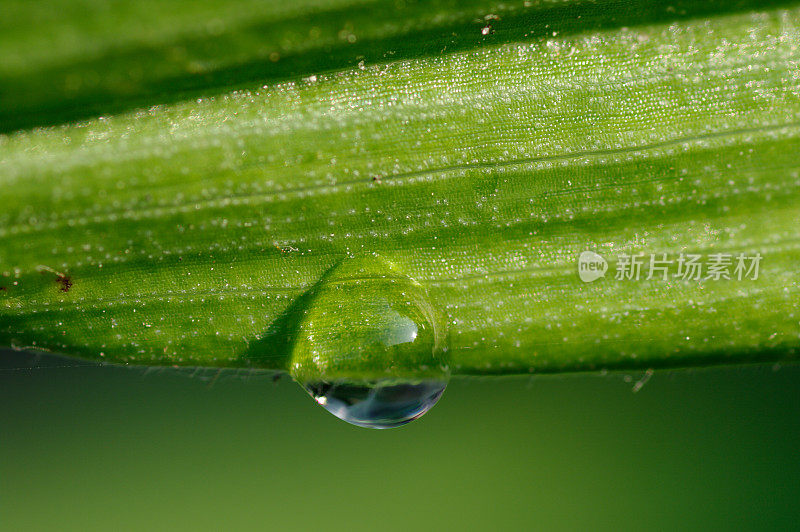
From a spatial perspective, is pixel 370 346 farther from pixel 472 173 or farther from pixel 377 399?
pixel 472 173

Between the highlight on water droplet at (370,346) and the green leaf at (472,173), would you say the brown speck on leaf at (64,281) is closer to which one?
the green leaf at (472,173)

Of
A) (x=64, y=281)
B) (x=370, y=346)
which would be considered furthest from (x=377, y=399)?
(x=64, y=281)

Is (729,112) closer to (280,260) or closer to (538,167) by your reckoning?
(538,167)

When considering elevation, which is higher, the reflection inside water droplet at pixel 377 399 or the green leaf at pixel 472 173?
the green leaf at pixel 472 173

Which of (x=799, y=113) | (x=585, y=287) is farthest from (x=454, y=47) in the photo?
(x=799, y=113)


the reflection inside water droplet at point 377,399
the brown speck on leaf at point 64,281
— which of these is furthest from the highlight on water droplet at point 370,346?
the brown speck on leaf at point 64,281

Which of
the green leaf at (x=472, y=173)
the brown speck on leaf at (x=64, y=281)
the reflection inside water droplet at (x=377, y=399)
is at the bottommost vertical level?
the reflection inside water droplet at (x=377, y=399)

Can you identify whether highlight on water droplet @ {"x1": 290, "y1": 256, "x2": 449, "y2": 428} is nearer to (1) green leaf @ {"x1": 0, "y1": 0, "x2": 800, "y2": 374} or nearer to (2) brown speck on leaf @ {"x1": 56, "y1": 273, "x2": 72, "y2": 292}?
(1) green leaf @ {"x1": 0, "y1": 0, "x2": 800, "y2": 374}

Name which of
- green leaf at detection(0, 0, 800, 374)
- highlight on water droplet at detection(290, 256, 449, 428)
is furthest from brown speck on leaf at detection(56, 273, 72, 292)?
highlight on water droplet at detection(290, 256, 449, 428)
